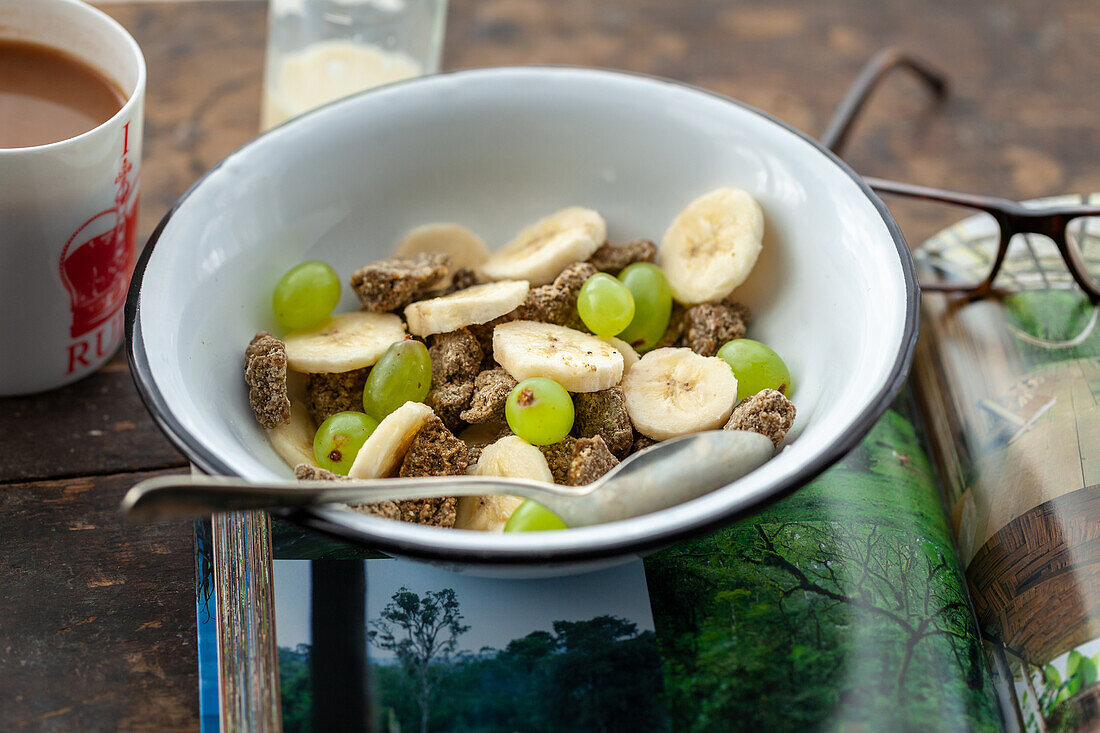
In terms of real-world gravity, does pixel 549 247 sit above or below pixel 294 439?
above

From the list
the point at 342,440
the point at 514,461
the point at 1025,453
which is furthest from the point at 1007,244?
the point at 342,440

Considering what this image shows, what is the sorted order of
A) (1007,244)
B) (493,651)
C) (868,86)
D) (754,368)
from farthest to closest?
(868,86), (1007,244), (754,368), (493,651)

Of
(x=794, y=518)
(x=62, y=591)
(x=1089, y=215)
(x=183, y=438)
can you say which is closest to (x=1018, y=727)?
(x=794, y=518)

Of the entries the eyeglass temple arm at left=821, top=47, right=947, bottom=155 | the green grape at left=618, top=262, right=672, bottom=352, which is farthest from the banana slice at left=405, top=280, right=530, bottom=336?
the eyeglass temple arm at left=821, top=47, right=947, bottom=155

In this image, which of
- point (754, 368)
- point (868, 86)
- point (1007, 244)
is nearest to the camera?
point (754, 368)

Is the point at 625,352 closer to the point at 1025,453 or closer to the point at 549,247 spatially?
the point at 549,247

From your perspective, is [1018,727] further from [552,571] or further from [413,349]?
[413,349]

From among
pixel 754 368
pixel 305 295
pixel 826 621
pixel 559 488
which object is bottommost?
pixel 826 621

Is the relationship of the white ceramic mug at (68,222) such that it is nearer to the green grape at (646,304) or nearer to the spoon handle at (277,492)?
the spoon handle at (277,492)
